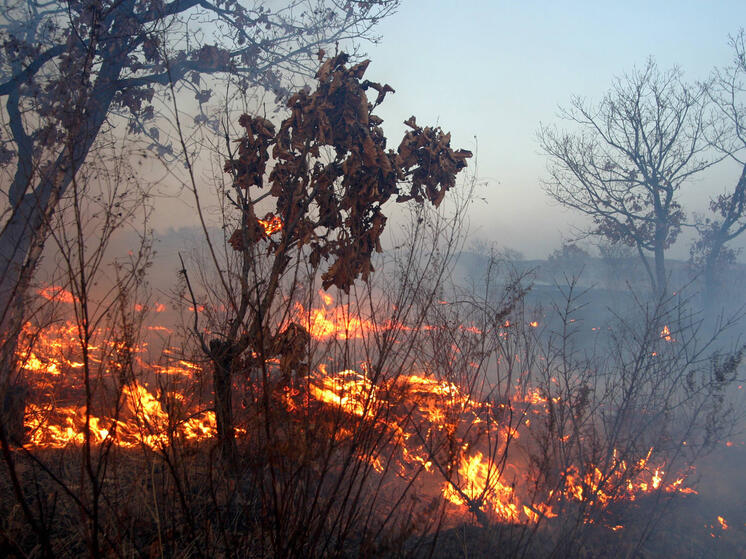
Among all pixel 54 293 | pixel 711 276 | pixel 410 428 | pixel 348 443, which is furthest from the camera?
pixel 711 276

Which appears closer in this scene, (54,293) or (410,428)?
(54,293)

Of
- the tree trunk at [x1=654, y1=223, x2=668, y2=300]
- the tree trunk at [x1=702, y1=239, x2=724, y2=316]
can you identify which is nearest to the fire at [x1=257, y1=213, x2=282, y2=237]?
the tree trunk at [x1=654, y1=223, x2=668, y2=300]

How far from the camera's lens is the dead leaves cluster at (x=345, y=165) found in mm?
2988

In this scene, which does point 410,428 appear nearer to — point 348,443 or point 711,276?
point 348,443

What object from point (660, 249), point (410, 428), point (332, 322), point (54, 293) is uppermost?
point (660, 249)

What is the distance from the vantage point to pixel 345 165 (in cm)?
305

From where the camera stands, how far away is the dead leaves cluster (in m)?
2.99

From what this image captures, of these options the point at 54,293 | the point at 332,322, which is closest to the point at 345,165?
the point at 332,322

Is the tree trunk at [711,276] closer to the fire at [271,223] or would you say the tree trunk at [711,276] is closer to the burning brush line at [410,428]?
the burning brush line at [410,428]

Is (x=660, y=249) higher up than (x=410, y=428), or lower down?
higher up

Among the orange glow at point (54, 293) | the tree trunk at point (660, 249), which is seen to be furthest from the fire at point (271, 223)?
the tree trunk at point (660, 249)

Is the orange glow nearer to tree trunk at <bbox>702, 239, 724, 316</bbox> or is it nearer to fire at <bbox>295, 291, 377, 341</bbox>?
fire at <bbox>295, 291, 377, 341</bbox>

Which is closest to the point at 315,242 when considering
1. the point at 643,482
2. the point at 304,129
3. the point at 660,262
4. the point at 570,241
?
the point at 304,129

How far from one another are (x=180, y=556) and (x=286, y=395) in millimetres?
1116
